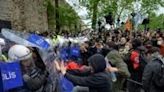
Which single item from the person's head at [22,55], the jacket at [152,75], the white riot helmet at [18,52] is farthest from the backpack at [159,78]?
the white riot helmet at [18,52]

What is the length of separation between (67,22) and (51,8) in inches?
155

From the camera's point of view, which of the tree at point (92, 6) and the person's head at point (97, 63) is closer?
the person's head at point (97, 63)

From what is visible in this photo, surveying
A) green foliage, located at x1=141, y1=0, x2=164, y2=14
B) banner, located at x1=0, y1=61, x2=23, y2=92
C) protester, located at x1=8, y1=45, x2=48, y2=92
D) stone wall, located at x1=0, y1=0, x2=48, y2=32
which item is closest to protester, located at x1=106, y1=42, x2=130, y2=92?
protester, located at x1=8, y1=45, x2=48, y2=92

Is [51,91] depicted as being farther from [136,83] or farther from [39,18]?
[39,18]

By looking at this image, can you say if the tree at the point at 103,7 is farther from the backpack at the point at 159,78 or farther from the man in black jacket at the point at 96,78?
the man in black jacket at the point at 96,78

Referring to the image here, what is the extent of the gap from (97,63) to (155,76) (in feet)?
5.88

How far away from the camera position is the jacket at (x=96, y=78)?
909cm

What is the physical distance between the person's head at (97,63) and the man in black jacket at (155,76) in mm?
1564

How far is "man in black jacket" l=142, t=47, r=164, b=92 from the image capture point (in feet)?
34.3

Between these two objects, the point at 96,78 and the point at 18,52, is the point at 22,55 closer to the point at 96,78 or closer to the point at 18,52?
the point at 18,52

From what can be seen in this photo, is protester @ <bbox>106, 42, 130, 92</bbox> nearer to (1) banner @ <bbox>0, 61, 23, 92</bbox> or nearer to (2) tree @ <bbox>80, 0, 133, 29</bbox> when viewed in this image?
(1) banner @ <bbox>0, 61, 23, 92</bbox>

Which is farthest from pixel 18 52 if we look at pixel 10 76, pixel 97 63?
pixel 97 63

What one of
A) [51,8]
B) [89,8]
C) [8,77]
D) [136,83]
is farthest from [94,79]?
[51,8]

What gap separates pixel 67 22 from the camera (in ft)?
161
